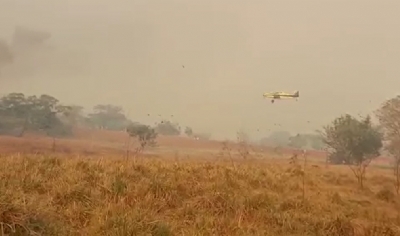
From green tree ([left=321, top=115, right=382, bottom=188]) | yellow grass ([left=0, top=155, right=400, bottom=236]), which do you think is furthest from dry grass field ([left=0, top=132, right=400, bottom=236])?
green tree ([left=321, top=115, right=382, bottom=188])

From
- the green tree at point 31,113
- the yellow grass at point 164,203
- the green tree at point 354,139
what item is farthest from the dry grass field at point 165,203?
the green tree at point 31,113

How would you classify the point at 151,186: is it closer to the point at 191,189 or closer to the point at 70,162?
the point at 191,189

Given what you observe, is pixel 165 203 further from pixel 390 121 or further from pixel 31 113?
pixel 31 113

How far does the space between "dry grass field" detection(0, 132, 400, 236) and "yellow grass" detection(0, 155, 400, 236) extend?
0.01 meters

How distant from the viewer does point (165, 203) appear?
865 cm

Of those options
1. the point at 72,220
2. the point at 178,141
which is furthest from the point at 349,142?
the point at 178,141

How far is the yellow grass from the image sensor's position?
6.01 meters

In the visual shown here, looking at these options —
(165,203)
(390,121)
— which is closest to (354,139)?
(390,121)

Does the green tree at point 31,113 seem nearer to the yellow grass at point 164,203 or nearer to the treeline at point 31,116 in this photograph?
the treeline at point 31,116

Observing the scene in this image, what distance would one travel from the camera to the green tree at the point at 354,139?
39062mm

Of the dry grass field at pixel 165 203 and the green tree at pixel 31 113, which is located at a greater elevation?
the green tree at pixel 31 113

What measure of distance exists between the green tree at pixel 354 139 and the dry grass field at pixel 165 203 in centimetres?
2740

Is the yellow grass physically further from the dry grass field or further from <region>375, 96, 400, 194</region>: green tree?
<region>375, 96, 400, 194</region>: green tree

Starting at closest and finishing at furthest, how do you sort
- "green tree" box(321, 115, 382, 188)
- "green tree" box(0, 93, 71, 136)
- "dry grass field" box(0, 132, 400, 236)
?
"dry grass field" box(0, 132, 400, 236), "green tree" box(321, 115, 382, 188), "green tree" box(0, 93, 71, 136)
